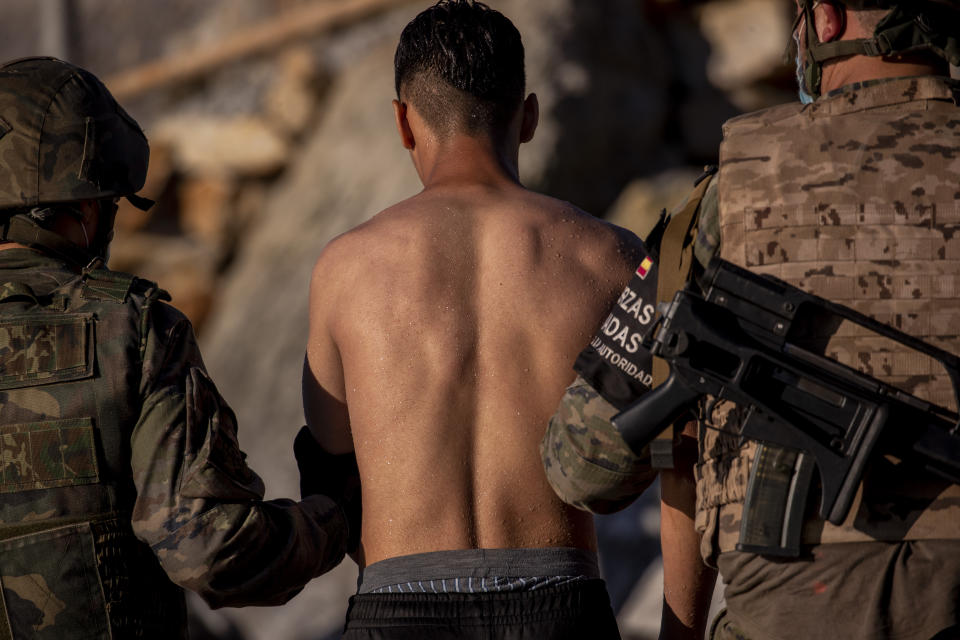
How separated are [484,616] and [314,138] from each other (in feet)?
33.0

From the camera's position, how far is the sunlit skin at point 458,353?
10.4ft

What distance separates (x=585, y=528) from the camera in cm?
327

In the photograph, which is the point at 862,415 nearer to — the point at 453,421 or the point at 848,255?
the point at 848,255

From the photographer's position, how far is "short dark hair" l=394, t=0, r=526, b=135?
356 cm

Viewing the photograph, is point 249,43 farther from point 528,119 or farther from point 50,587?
point 50,587

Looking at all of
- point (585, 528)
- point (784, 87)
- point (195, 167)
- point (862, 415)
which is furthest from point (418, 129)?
point (195, 167)

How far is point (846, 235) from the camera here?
266cm

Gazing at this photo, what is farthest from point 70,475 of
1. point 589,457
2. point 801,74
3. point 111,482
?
point 801,74

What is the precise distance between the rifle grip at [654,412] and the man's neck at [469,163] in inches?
38.1

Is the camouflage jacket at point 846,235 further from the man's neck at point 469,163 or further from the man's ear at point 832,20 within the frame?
the man's neck at point 469,163

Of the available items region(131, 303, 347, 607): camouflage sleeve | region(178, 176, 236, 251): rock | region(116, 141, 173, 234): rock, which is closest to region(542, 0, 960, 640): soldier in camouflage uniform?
region(131, 303, 347, 607): camouflage sleeve

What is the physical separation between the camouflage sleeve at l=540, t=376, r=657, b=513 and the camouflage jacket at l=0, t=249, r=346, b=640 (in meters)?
0.77

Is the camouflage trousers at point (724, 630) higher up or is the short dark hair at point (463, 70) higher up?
the short dark hair at point (463, 70)

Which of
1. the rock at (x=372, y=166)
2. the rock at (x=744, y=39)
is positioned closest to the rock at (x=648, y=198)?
the rock at (x=372, y=166)
